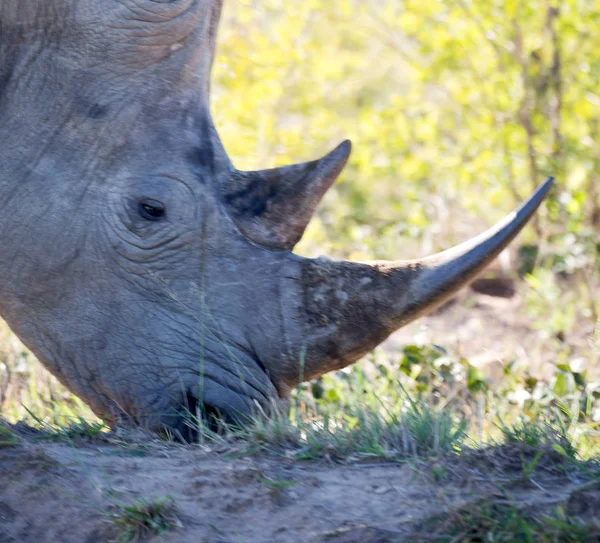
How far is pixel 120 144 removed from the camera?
402 centimetres

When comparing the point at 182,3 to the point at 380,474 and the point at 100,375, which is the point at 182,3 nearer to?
the point at 100,375

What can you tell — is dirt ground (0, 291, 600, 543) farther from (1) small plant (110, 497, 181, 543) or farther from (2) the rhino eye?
(2) the rhino eye

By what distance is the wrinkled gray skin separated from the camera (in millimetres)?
3660

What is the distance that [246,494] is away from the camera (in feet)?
9.30

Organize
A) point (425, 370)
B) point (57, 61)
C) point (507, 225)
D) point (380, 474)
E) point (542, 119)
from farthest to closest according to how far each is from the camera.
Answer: point (542, 119) → point (425, 370) → point (57, 61) → point (507, 225) → point (380, 474)

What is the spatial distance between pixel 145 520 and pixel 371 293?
4.16 ft

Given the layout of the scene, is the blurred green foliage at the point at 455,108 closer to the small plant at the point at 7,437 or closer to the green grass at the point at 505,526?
the small plant at the point at 7,437

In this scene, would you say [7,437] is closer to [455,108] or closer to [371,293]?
[371,293]

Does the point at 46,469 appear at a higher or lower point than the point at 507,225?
lower

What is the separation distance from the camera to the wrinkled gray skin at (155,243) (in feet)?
12.0

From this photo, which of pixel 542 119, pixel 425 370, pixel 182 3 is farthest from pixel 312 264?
pixel 542 119

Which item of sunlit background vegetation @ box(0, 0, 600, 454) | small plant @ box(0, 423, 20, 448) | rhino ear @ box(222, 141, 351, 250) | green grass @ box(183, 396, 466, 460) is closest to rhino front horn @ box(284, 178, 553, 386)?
rhino ear @ box(222, 141, 351, 250)

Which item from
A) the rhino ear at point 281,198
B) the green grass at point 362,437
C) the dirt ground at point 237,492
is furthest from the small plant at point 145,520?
the rhino ear at point 281,198

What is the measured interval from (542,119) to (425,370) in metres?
3.43
